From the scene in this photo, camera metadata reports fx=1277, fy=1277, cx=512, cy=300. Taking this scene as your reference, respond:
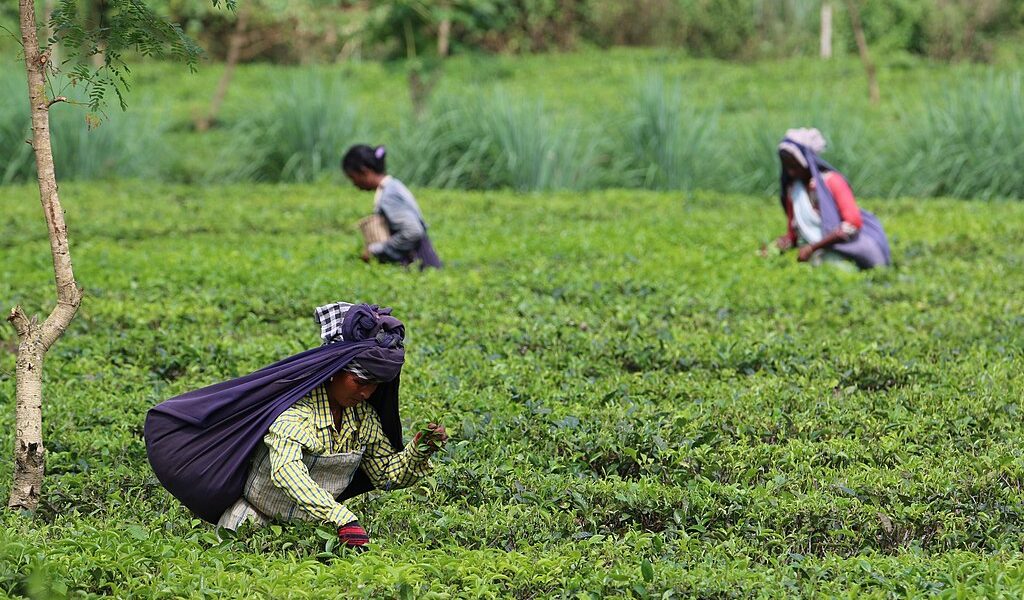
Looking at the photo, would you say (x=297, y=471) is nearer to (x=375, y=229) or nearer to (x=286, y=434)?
(x=286, y=434)

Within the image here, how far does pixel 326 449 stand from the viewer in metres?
4.28

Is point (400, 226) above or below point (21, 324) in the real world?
below

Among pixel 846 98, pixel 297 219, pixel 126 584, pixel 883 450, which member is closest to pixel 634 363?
pixel 883 450

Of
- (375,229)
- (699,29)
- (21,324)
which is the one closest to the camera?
(21,324)

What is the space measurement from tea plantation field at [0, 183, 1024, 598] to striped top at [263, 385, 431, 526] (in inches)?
7.4

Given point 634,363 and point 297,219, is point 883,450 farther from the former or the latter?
point 297,219

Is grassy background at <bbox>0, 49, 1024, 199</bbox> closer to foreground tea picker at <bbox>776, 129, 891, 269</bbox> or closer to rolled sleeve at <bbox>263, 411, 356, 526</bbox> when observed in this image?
foreground tea picker at <bbox>776, 129, 891, 269</bbox>

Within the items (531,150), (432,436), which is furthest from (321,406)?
(531,150)

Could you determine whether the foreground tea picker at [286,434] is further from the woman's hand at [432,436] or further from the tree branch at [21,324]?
the tree branch at [21,324]

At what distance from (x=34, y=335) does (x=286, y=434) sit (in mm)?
1180

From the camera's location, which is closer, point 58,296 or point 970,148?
point 58,296

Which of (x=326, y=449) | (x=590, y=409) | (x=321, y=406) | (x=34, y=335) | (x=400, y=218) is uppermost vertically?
(x=34, y=335)

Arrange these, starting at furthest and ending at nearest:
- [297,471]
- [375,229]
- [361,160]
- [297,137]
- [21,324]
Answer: [297,137] < [375,229] < [361,160] < [21,324] < [297,471]

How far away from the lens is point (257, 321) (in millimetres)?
7586
